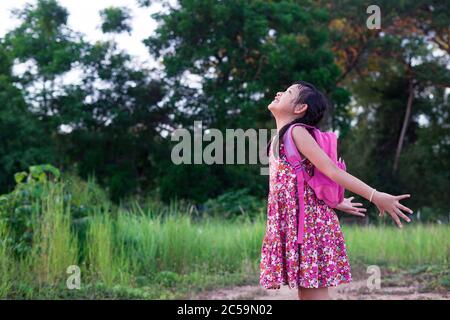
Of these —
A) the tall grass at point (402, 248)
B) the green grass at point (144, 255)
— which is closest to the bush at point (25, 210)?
the green grass at point (144, 255)

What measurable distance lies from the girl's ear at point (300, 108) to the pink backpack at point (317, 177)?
0.34 ft

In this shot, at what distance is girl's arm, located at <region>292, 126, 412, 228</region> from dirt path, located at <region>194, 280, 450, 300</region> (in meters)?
3.12

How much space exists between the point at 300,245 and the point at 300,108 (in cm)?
64

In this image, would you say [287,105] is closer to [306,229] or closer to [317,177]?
[317,177]

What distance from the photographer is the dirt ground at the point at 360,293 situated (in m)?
6.00

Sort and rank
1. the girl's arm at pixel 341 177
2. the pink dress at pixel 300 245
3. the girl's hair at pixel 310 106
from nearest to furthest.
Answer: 1. the girl's arm at pixel 341 177
2. the pink dress at pixel 300 245
3. the girl's hair at pixel 310 106

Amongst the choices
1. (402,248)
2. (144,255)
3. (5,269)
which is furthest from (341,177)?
(402,248)

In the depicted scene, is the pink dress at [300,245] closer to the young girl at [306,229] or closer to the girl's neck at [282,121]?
the young girl at [306,229]

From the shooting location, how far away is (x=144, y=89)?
19344 mm

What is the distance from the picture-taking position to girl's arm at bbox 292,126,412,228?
112 inches

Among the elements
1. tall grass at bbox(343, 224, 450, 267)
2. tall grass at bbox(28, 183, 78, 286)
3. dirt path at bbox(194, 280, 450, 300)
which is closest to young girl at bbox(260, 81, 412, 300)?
dirt path at bbox(194, 280, 450, 300)

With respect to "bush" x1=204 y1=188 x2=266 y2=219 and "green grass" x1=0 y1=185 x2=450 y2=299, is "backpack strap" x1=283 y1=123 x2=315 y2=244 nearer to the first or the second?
"green grass" x1=0 y1=185 x2=450 y2=299
